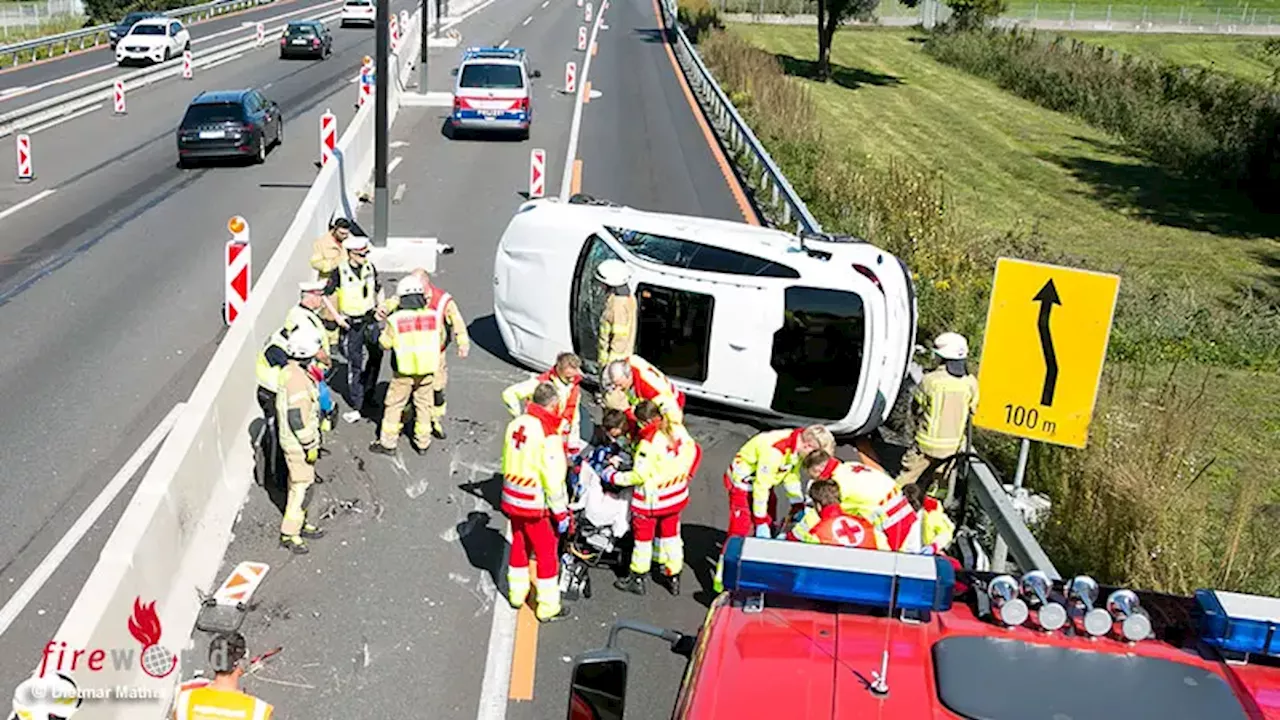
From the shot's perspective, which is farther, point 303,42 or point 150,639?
point 303,42

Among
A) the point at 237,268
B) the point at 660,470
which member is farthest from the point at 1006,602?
the point at 237,268

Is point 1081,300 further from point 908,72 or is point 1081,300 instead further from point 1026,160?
point 908,72

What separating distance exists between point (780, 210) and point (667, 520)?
1286 cm

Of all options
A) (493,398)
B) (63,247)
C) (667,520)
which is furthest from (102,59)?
(667,520)

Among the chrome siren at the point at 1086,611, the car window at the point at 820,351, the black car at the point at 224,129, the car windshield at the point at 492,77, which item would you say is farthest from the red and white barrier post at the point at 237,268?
the car windshield at the point at 492,77

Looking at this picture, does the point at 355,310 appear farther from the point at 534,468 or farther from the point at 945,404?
the point at 945,404

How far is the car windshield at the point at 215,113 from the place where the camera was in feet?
83.7

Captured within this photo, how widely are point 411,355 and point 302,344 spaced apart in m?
1.65

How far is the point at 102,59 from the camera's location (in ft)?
142

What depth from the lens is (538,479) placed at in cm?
803

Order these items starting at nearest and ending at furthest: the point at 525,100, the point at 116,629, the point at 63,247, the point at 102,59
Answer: the point at 116,629 → the point at 63,247 → the point at 525,100 → the point at 102,59

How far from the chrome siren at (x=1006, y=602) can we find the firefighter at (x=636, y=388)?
168 inches

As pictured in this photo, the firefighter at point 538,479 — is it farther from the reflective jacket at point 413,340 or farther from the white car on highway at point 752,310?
the white car on highway at point 752,310

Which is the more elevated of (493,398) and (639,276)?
(639,276)
